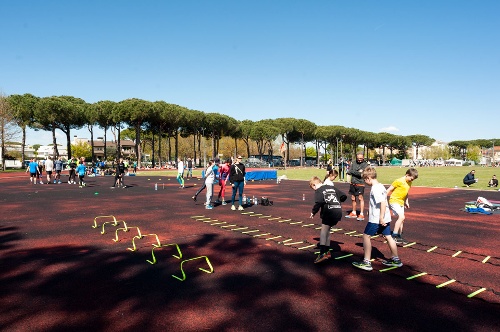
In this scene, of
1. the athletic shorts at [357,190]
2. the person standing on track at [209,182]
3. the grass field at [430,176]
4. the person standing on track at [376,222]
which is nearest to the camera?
the person standing on track at [376,222]

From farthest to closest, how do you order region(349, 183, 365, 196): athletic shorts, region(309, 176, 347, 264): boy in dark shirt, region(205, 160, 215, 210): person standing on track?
1. region(205, 160, 215, 210): person standing on track
2. region(349, 183, 365, 196): athletic shorts
3. region(309, 176, 347, 264): boy in dark shirt

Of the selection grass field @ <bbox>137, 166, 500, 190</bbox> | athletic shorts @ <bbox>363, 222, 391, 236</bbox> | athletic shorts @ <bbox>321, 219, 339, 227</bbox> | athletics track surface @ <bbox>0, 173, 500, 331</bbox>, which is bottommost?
grass field @ <bbox>137, 166, 500, 190</bbox>

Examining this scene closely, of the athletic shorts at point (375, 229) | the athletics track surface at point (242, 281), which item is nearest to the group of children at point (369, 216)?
the athletic shorts at point (375, 229)

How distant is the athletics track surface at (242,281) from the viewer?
3955 mm

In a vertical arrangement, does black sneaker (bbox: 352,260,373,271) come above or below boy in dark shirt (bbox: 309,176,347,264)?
below

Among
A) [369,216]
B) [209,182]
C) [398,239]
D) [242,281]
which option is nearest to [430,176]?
[209,182]

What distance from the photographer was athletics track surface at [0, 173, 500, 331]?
13.0 ft

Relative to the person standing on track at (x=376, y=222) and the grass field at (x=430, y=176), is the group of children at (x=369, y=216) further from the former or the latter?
the grass field at (x=430, y=176)

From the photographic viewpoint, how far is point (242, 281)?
521cm

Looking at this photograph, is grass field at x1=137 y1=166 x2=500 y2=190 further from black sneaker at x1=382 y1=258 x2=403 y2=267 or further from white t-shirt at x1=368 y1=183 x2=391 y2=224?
white t-shirt at x1=368 y1=183 x2=391 y2=224

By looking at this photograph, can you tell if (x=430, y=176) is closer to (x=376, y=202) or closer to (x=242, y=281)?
(x=376, y=202)

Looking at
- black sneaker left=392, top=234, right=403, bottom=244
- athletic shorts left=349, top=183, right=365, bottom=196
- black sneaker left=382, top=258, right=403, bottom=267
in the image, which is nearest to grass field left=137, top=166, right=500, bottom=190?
athletic shorts left=349, top=183, right=365, bottom=196

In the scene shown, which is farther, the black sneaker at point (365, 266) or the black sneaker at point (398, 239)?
the black sneaker at point (398, 239)

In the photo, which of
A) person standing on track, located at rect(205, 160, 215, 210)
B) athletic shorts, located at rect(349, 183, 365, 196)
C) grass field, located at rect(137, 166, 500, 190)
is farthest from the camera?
grass field, located at rect(137, 166, 500, 190)
